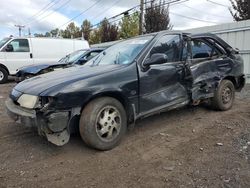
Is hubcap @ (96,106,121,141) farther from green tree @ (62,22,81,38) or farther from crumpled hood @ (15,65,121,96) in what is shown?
green tree @ (62,22,81,38)

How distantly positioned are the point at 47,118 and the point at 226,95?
396 cm

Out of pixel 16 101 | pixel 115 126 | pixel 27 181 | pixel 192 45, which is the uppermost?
pixel 192 45

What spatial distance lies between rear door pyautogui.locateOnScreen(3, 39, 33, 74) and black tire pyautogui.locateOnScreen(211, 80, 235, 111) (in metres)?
10.4

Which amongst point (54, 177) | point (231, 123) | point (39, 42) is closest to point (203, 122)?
point (231, 123)

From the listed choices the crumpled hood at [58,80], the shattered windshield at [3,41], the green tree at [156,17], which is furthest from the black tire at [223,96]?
the green tree at [156,17]

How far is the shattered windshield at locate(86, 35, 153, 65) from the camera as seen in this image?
527 cm

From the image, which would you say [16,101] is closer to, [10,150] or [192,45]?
[10,150]

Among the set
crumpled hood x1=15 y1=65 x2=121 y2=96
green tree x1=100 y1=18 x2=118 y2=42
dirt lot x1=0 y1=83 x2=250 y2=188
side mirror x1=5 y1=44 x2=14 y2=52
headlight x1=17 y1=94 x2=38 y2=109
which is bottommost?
dirt lot x1=0 y1=83 x2=250 y2=188

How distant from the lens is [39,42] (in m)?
15.1

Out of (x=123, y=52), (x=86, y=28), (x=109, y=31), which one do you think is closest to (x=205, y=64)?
(x=123, y=52)

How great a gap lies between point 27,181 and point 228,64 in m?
4.59

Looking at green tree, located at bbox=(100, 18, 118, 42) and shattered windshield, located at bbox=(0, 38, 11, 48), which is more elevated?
green tree, located at bbox=(100, 18, 118, 42)

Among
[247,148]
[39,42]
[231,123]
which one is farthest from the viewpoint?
[39,42]

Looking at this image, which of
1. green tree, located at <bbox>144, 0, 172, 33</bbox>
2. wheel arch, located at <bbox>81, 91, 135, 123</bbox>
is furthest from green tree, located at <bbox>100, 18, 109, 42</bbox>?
wheel arch, located at <bbox>81, 91, 135, 123</bbox>
